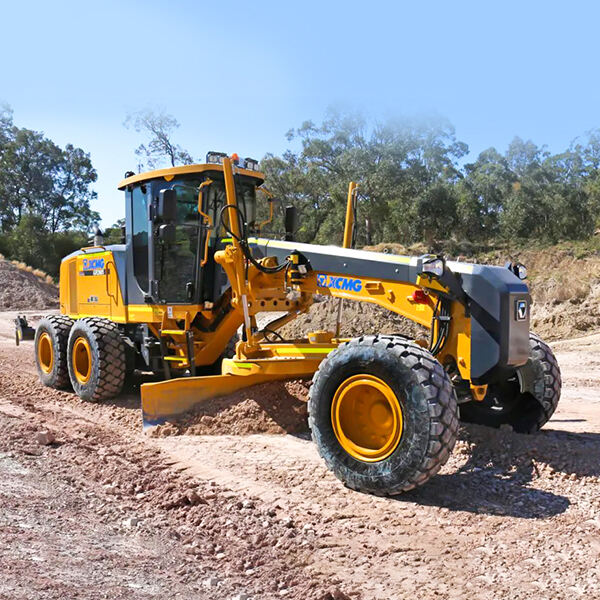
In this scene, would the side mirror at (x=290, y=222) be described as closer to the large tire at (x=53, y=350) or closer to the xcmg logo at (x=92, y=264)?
the xcmg logo at (x=92, y=264)

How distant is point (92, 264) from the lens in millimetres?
9250

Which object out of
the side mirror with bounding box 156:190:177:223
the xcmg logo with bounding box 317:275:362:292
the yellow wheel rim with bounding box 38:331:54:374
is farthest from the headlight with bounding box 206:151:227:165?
the yellow wheel rim with bounding box 38:331:54:374

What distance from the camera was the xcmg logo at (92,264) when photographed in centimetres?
902

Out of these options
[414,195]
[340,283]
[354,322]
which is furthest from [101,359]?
[414,195]

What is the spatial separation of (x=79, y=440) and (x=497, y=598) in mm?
4190

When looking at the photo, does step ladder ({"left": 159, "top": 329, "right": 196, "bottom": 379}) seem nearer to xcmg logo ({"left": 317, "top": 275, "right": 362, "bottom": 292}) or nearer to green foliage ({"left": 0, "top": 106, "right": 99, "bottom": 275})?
xcmg logo ({"left": 317, "top": 275, "right": 362, "bottom": 292})

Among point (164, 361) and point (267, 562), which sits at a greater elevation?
point (164, 361)

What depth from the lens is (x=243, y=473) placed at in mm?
5281

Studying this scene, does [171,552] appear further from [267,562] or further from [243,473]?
[243,473]

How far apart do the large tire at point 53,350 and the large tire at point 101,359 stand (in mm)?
603

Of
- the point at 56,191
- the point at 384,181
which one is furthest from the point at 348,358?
the point at 56,191

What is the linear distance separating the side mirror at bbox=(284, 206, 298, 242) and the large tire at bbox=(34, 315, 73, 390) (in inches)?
144

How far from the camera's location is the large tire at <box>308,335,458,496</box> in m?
4.45

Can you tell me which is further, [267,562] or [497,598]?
[267,562]
